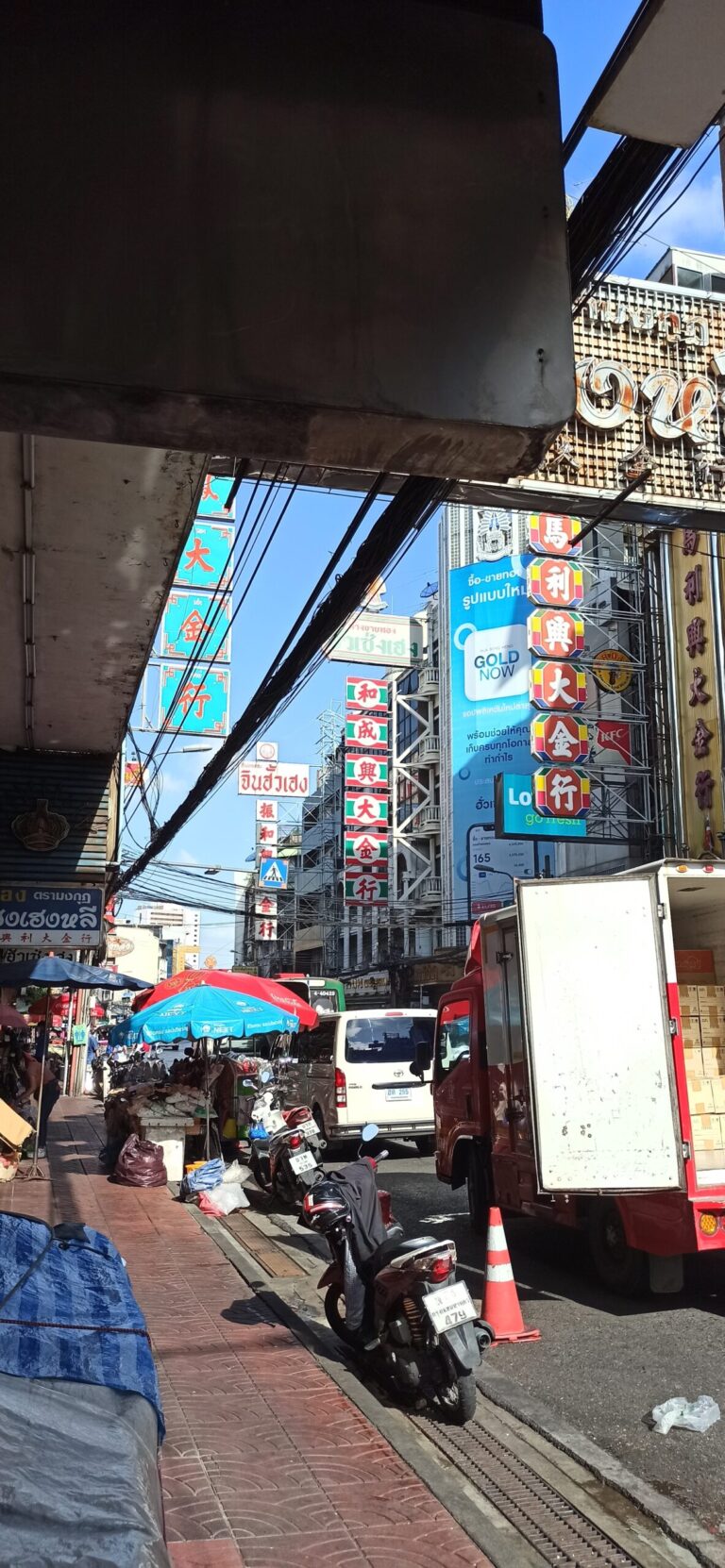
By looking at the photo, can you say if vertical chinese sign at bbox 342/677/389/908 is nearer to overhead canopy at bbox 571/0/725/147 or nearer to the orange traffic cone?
the orange traffic cone

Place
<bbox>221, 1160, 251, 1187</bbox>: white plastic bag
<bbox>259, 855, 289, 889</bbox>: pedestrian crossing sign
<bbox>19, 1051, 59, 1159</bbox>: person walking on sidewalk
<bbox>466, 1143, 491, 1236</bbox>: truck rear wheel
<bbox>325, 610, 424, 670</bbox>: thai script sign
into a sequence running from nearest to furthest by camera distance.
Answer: <bbox>466, 1143, 491, 1236</bbox>: truck rear wheel < <bbox>221, 1160, 251, 1187</bbox>: white plastic bag < <bbox>19, 1051, 59, 1159</bbox>: person walking on sidewalk < <bbox>325, 610, 424, 670</bbox>: thai script sign < <bbox>259, 855, 289, 889</bbox>: pedestrian crossing sign

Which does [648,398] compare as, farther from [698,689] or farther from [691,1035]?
[698,689]

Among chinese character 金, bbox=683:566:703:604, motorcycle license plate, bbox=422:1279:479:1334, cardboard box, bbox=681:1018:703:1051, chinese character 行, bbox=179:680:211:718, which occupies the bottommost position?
motorcycle license plate, bbox=422:1279:479:1334

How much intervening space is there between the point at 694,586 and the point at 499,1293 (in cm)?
1988

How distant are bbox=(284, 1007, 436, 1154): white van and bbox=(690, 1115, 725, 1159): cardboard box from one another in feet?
25.9

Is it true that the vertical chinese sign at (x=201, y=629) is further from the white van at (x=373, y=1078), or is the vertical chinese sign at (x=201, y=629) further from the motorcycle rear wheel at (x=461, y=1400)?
the motorcycle rear wheel at (x=461, y=1400)

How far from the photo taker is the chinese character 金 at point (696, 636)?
23.8 metres

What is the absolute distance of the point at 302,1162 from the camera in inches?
425

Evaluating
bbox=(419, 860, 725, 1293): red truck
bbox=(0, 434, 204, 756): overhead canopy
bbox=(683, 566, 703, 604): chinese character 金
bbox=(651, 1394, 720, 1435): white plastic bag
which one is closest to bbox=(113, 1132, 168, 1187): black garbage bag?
bbox=(0, 434, 204, 756): overhead canopy

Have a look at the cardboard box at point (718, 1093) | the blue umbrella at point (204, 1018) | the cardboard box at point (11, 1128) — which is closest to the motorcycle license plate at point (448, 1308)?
the cardboard box at point (718, 1093)

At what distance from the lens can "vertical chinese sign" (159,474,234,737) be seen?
13.0 metres

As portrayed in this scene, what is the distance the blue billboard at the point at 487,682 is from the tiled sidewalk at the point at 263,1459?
103 feet

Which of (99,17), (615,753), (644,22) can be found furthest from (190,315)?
(615,753)

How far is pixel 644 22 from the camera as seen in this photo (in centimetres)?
346
